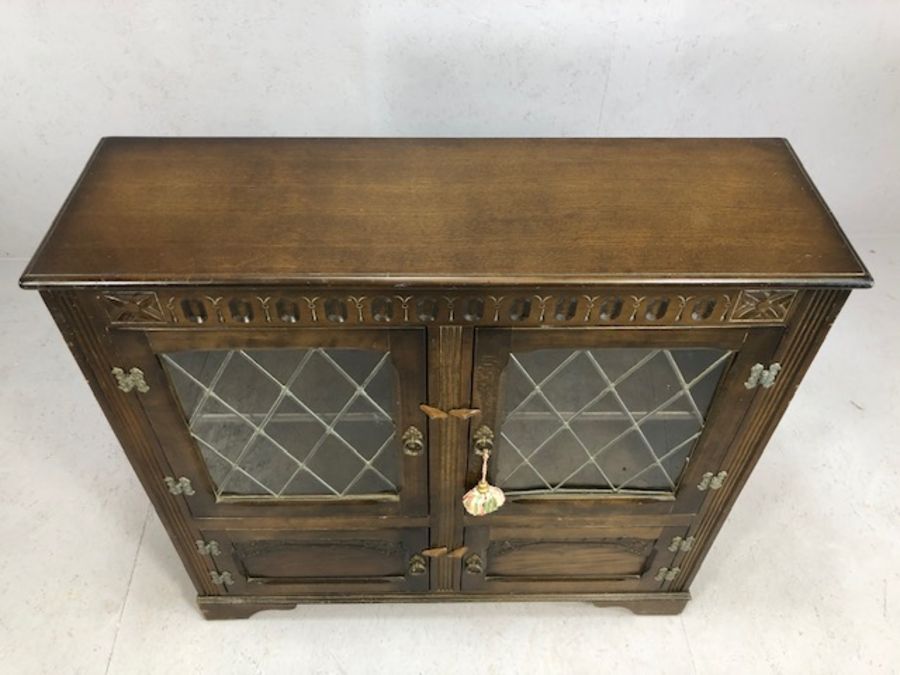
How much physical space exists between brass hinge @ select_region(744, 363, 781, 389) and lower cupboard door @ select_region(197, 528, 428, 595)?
0.54 meters

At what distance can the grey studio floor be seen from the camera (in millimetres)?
1238

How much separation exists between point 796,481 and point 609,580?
20.0 inches

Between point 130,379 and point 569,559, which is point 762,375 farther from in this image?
point 130,379

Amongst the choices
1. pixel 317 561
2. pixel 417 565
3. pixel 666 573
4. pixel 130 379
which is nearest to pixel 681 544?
pixel 666 573

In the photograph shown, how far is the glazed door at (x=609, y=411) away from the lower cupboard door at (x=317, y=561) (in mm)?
214

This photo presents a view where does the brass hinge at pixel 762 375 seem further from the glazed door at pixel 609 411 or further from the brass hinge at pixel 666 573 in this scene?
the brass hinge at pixel 666 573

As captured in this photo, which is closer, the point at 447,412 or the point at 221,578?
the point at 447,412

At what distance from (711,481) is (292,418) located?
61cm

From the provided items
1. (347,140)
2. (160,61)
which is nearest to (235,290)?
(347,140)

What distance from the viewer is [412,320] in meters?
0.82

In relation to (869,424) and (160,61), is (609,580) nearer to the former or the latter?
(869,424)

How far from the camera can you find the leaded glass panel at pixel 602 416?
2.92 ft

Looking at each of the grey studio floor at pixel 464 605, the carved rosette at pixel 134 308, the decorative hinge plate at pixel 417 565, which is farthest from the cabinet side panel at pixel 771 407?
the carved rosette at pixel 134 308

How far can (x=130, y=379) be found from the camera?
88 cm
